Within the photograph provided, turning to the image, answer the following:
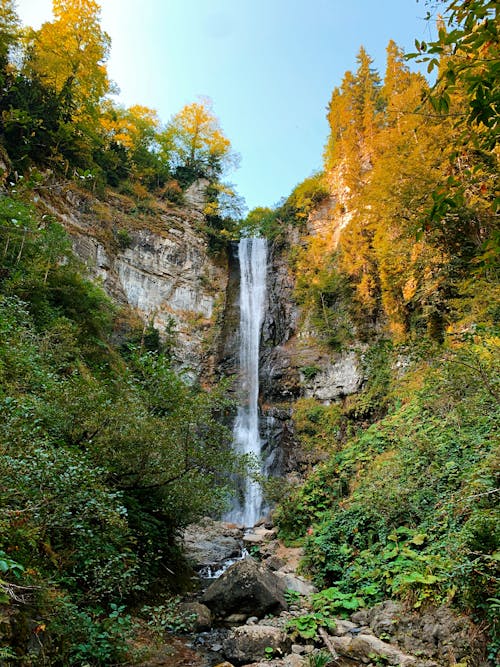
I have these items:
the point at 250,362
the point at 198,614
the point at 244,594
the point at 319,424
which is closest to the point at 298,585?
the point at 244,594

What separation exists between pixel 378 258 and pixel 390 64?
10550mm

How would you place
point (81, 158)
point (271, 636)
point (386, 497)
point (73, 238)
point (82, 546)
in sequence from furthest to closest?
point (81, 158), point (73, 238), point (386, 497), point (271, 636), point (82, 546)

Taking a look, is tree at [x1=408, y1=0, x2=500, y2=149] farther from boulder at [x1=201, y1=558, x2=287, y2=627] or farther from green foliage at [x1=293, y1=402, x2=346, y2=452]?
green foliage at [x1=293, y1=402, x2=346, y2=452]

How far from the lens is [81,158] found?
64.2 feet

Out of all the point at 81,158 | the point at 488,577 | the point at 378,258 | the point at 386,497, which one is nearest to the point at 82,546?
the point at 488,577

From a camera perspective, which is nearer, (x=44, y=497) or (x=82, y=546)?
(x=44, y=497)

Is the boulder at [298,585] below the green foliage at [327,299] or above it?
below

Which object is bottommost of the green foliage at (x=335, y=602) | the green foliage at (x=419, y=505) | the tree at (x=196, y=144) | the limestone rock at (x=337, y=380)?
the green foliage at (x=335, y=602)

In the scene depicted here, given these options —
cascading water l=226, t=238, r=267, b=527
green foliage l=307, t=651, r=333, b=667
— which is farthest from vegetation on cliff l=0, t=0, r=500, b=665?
cascading water l=226, t=238, r=267, b=527

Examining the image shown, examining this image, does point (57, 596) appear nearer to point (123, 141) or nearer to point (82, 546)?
point (82, 546)

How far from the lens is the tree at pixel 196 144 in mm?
28219

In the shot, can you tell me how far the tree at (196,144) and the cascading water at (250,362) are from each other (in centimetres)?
692

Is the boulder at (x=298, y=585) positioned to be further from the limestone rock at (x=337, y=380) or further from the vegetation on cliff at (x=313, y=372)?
the limestone rock at (x=337, y=380)

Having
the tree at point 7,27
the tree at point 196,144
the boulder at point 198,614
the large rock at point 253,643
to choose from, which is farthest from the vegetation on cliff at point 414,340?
the tree at point 7,27
